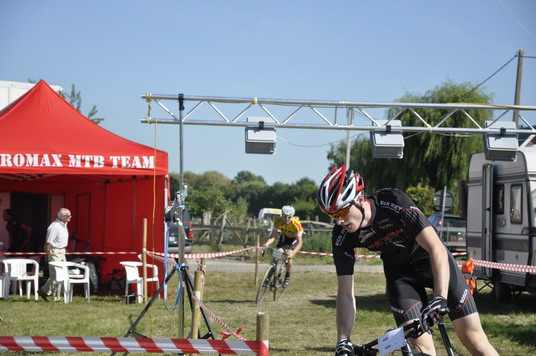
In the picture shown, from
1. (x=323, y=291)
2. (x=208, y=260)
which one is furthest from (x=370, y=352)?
(x=208, y=260)

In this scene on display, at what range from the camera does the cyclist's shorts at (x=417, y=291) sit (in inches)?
164

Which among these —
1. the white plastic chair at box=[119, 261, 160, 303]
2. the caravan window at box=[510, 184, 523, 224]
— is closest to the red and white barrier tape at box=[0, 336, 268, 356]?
the white plastic chair at box=[119, 261, 160, 303]

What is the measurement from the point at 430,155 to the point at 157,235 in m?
22.3

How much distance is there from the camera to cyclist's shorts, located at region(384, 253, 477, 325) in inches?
164

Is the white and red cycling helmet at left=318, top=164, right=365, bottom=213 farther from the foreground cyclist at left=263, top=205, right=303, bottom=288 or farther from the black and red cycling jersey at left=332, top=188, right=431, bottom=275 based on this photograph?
the foreground cyclist at left=263, top=205, right=303, bottom=288

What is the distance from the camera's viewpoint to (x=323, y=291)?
15.6m

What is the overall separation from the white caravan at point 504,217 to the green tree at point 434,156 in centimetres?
1925

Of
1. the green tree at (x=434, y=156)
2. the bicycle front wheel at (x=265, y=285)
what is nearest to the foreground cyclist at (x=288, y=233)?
the bicycle front wheel at (x=265, y=285)

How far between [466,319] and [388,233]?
0.72m

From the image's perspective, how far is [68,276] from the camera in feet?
42.9

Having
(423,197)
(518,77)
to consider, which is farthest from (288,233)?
(423,197)

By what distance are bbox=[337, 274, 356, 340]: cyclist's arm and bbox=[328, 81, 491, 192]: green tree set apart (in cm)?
2961

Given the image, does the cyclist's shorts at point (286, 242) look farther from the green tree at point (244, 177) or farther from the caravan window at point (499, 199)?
the green tree at point (244, 177)

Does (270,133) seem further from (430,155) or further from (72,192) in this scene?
(430,155)
